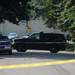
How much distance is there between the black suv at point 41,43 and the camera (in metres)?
38.6

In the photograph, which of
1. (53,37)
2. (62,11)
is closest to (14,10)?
(53,37)

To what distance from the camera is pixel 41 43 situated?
3862 centimetres

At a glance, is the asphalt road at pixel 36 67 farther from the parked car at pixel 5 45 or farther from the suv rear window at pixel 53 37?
the suv rear window at pixel 53 37

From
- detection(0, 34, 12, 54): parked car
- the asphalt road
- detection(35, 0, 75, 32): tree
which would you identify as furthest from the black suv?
the asphalt road

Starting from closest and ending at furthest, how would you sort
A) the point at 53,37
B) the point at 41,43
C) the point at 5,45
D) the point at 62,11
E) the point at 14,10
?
the point at 5,45 → the point at 14,10 → the point at 41,43 → the point at 53,37 → the point at 62,11

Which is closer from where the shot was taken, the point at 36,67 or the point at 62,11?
the point at 36,67

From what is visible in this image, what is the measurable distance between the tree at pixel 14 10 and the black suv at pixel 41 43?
2.80 meters

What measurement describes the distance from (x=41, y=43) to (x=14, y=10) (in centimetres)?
525

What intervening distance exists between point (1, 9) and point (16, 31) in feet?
170

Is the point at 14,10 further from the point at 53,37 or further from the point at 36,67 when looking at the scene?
the point at 36,67

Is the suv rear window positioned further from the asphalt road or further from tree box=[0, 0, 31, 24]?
the asphalt road

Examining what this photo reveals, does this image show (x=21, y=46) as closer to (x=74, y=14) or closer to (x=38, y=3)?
(x=74, y=14)

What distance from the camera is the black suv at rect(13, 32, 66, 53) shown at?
38.6 metres

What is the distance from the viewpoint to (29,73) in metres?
18.4
